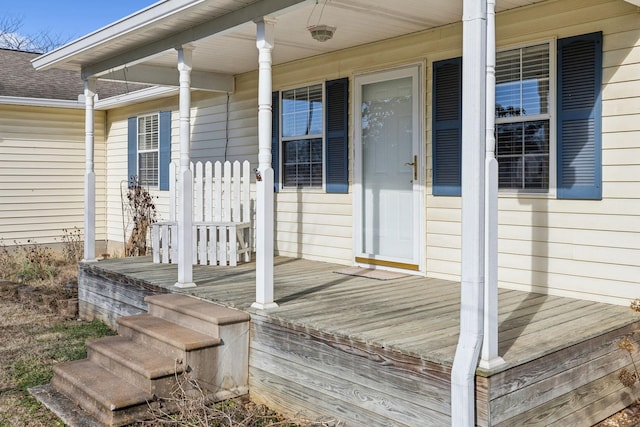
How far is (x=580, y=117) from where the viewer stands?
446cm

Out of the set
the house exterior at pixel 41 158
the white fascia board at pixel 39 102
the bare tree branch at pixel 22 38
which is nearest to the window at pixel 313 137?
the white fascia board at pixel 39 102

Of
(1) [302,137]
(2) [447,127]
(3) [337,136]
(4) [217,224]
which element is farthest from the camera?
(1) [302,137]

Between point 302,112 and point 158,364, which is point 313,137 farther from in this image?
point 158,364

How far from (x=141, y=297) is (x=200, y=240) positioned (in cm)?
117

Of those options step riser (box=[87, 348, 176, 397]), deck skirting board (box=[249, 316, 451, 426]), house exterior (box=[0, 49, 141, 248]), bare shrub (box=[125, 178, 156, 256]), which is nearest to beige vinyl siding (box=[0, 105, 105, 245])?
house exterior (box=[0, 49, 141, 248])

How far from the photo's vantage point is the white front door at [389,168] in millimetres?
5684

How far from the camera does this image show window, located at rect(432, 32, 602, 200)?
14.5 ft

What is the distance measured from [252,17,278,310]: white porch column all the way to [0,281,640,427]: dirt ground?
1.54 meters

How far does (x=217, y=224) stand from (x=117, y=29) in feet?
7.25

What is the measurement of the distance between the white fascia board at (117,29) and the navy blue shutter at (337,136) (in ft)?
6.69

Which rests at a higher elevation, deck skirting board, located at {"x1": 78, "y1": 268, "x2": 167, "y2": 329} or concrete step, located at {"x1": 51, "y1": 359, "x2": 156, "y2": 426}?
deck skirting board, located at {"x1": 78, "y1": 268, "x2": 167, "y2": 329}

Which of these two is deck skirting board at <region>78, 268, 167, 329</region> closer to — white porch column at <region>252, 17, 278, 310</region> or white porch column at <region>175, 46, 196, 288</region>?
white porch column at <region>175, 46, 196, 288</region>

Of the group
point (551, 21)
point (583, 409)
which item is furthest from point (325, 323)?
point (551, 21)

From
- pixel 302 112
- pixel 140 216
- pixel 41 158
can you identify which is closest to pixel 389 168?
pixel 302 112
